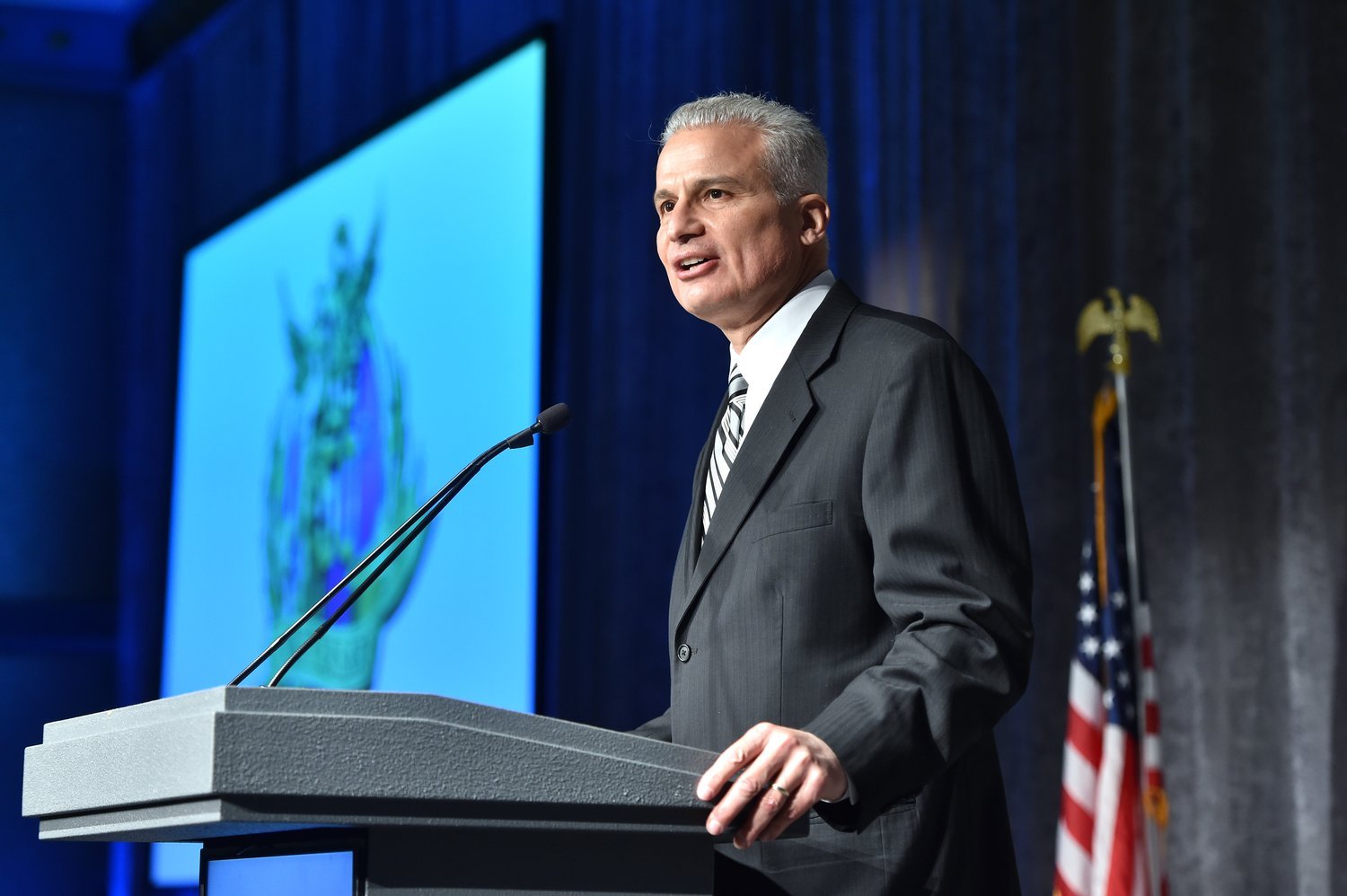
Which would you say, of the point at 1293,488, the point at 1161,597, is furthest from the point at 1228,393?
the point at 1161,597

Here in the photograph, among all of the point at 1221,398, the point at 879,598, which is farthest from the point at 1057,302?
the point at 879,598

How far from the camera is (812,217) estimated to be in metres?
1.91

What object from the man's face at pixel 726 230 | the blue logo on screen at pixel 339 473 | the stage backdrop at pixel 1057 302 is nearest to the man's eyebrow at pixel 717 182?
the man's face at pixel 726 230

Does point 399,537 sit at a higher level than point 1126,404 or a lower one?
lower

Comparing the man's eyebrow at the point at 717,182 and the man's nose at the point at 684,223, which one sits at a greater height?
the man's eyebrow at the point at 717,182

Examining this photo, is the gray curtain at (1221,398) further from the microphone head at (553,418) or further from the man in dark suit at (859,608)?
the microphone head at (553,418)

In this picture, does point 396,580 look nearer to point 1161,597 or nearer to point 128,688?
point 1161,597

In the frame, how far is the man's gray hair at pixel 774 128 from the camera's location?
1.88 metres

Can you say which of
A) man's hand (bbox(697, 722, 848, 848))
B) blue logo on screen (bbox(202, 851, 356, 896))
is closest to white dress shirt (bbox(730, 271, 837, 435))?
man's hand (bbox(697, 722, 848, 848))

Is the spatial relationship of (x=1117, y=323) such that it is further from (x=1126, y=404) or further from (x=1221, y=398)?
(x=1221, y=398)

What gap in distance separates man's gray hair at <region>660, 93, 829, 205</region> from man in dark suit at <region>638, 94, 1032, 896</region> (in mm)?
167

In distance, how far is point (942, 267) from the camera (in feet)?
14.0

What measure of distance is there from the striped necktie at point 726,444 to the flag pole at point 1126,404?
2.02 m

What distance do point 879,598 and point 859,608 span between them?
0.06 meters
